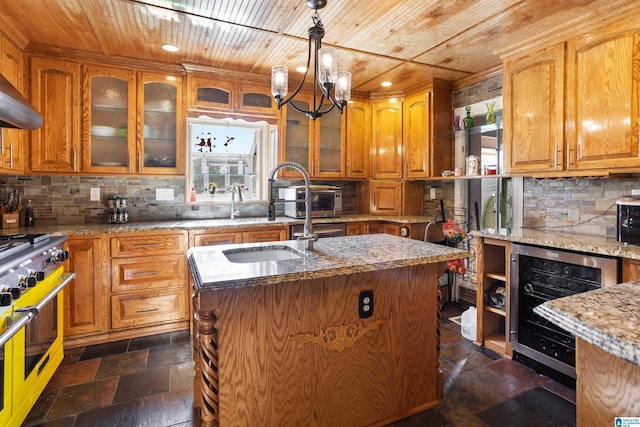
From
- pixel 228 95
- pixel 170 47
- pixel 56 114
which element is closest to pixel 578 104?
pixel 228 95

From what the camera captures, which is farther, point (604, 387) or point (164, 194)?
point (164, 194)

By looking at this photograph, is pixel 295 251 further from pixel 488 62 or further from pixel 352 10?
pixel 488 62

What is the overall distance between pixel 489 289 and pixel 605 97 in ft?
5.10

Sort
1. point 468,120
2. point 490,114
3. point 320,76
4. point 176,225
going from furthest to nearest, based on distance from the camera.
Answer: point 468,120 → point 490,114 → point 176,225 → point 320,76

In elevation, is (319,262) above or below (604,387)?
above

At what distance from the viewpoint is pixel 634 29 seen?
2189 mm

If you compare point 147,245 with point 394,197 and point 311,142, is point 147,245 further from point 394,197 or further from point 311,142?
point 394,197

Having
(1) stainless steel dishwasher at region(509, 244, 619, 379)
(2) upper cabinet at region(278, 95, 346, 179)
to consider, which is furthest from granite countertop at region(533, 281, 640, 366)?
(2) upper cabinet at region(278, 95, 346, 179)

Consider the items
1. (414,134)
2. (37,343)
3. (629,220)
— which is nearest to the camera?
(37,343)

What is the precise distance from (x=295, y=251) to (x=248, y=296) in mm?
467

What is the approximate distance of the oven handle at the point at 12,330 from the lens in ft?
4.91

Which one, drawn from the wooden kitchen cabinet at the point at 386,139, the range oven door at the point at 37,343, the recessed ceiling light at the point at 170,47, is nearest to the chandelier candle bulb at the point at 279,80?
the recessed ceiling light at the point at 170,47

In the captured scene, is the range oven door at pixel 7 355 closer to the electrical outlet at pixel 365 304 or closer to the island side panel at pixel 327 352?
the island side panel at pixel 327 352

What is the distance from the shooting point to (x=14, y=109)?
1762mm
